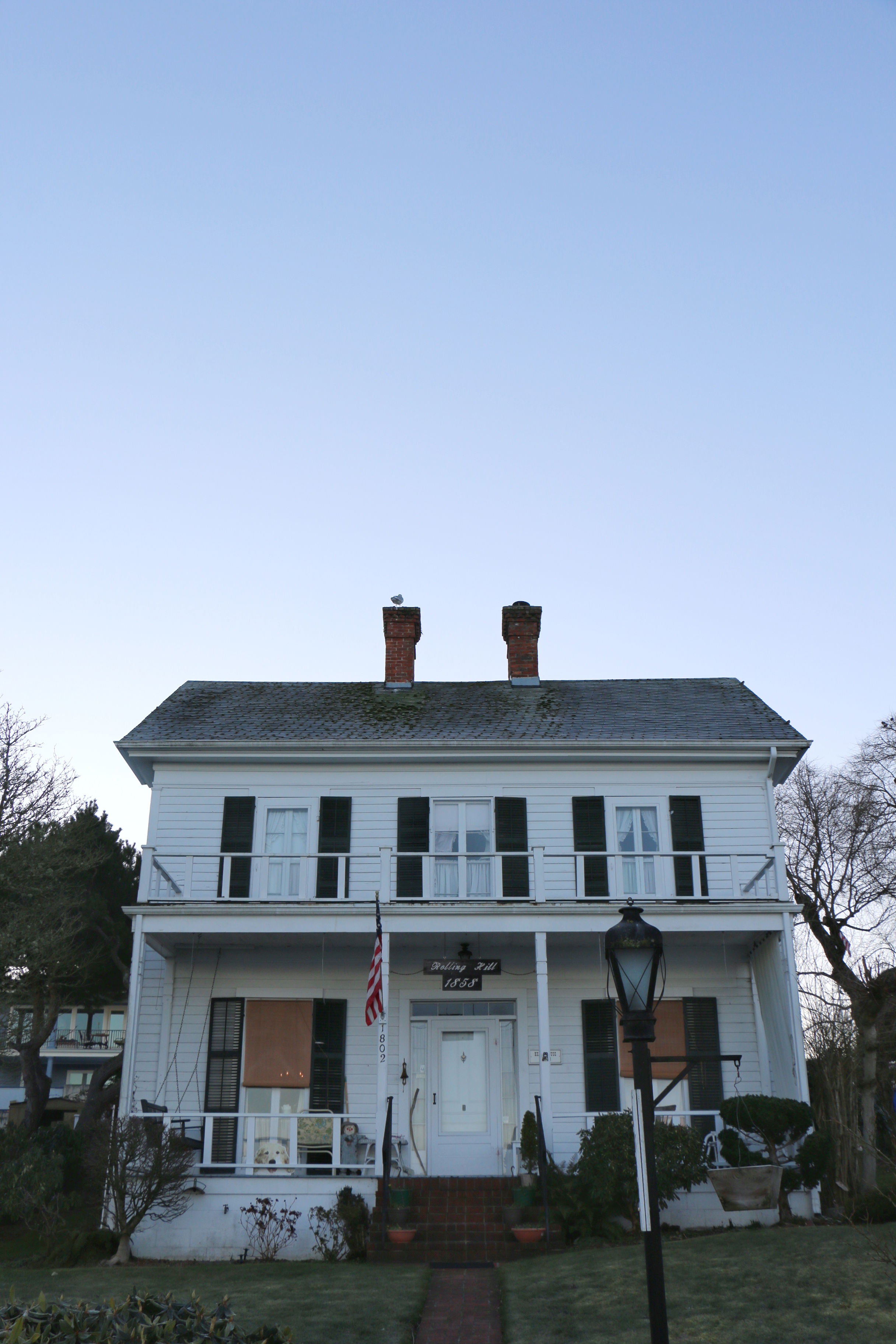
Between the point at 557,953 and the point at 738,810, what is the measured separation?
371 cm

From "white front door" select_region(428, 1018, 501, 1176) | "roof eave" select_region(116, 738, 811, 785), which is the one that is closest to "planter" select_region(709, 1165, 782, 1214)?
"white front door" select_region(428, 1018, 501, 1176)

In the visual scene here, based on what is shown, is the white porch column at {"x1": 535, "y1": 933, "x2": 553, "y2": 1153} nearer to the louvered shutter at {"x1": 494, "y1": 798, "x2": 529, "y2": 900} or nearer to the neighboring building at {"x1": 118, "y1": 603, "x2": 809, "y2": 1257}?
the neighboring building at {"x1": 118, "y1": 603, "x2": 809, "y2": 1257}


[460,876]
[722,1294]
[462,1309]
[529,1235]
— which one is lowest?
[462,1309]

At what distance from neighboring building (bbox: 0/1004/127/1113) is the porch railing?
1863cm

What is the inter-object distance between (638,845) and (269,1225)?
7.75m

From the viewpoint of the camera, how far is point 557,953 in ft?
56.9

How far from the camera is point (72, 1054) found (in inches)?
1496

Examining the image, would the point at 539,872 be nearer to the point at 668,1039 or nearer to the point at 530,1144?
the point at 668,1039

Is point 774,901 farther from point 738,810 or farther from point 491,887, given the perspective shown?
point 491,887

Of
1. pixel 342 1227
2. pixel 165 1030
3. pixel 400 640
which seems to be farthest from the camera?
pixel 400 640

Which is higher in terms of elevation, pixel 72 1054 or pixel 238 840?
pixel 238 840

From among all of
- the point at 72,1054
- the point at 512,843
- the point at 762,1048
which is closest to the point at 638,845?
the point at 512,843

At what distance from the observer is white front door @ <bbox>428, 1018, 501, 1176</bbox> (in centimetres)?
1634

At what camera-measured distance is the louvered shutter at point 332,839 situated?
17.6 metres
